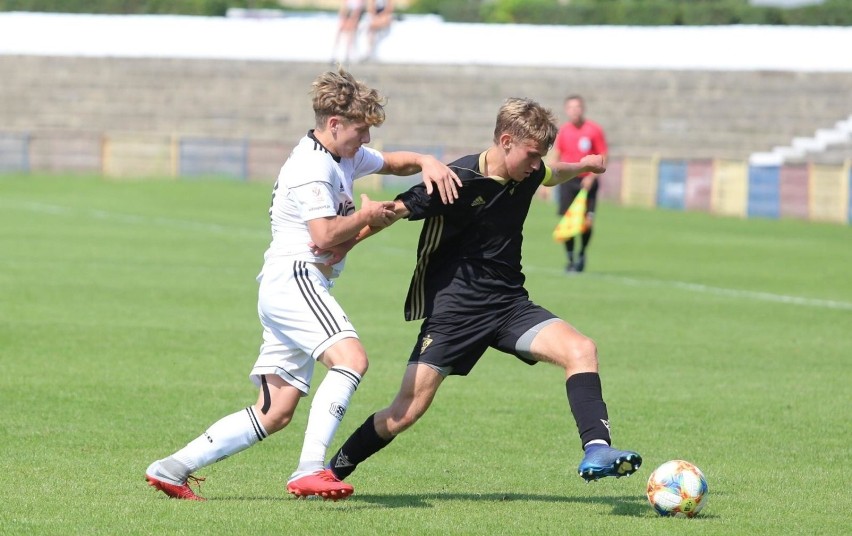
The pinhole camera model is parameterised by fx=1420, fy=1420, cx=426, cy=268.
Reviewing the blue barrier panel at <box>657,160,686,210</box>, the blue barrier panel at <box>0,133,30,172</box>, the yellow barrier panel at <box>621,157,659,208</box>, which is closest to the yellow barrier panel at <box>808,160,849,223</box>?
the blue barrier panel at <box>657,160,686,210</box>

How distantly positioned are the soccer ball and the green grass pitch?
84 mm

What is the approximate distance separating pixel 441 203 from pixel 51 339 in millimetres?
7011

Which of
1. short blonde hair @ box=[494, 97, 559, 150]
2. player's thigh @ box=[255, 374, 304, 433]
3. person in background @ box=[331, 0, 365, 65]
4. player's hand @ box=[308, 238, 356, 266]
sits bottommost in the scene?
player's thigh @ box=[255, 374, 304, 433]

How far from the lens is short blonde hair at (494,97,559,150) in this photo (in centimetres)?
692

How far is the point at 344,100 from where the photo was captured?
6695 millimetres

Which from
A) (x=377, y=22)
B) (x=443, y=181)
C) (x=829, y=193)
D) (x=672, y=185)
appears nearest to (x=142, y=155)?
(x=377, y=22)

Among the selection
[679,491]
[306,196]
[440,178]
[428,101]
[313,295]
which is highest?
[428,101]

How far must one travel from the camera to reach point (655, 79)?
38000mm

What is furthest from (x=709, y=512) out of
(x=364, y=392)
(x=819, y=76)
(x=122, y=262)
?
(x=819, y=76)

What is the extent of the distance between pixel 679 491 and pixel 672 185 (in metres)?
27.3

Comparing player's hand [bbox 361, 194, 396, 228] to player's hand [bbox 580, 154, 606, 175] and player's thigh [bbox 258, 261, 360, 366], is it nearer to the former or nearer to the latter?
player's thigh [bbox 258, 261, 360, 366]

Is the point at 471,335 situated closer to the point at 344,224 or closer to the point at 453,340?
the point at 453,340

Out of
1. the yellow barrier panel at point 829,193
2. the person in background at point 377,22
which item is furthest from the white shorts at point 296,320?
the person in background at point 377,22

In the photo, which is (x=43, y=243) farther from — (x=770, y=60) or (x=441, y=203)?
(x=770, y=60)
